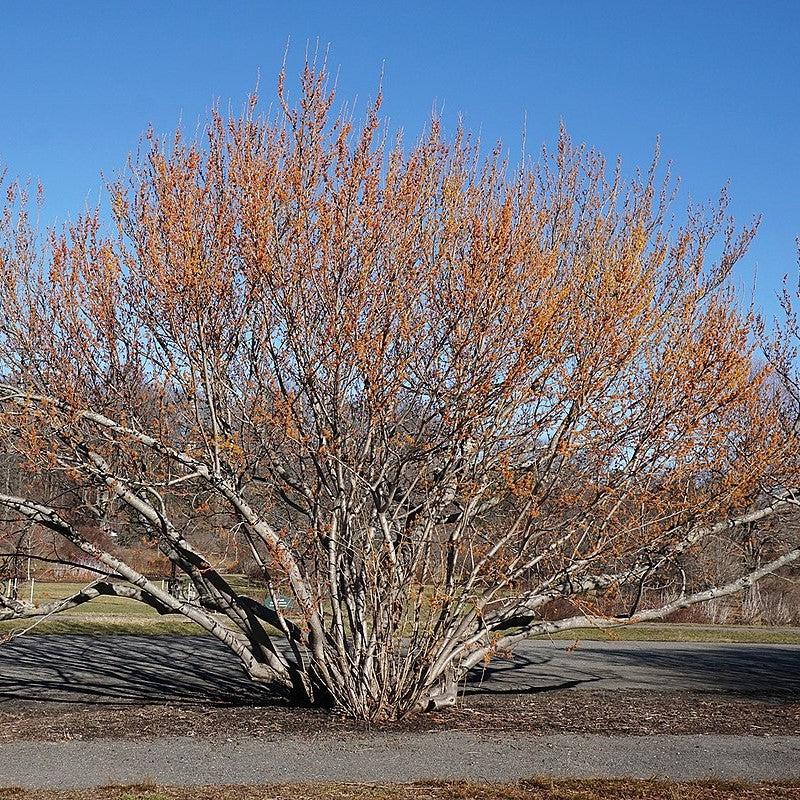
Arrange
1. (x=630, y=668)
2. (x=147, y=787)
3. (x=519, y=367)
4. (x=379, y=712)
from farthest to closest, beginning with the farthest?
(x=630, y=668) < (x=379, y=712) < (x=519, y=367) < (x=147, y=787)

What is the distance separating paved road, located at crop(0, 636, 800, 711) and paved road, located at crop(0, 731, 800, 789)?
3926 mm

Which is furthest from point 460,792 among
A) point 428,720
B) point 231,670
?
point 231,670

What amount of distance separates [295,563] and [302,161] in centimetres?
403

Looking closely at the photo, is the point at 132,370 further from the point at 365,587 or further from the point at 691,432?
the point at 691,432

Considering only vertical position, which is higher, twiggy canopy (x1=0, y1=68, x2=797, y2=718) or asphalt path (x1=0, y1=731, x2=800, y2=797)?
twiggy canopy (x1=0, y1=68, x2=797, y2=718)

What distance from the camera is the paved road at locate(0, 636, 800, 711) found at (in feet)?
43.2

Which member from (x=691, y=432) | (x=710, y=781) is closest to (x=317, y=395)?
(x=691, y=432)

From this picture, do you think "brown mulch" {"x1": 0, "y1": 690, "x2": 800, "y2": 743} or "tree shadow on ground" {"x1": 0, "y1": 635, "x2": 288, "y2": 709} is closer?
"brown mulch" {"x1": 0, "y1": 690, "x2": 800, "y2": 743}

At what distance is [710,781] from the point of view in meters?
7.15

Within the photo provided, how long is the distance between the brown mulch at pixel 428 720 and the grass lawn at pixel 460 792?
6.92 feet

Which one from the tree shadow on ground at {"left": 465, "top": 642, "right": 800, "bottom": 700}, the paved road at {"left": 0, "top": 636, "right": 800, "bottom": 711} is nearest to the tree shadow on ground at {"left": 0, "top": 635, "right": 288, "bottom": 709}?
the paved road at {"left": 0, "top": 636, "right": 800, "bottom": 711}

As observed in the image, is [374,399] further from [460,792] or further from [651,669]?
[651,669]

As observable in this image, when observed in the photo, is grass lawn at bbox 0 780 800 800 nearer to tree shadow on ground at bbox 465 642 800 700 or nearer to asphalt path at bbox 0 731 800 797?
asphalt path at bbox 0 731 800 797

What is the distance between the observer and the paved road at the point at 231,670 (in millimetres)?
13175
